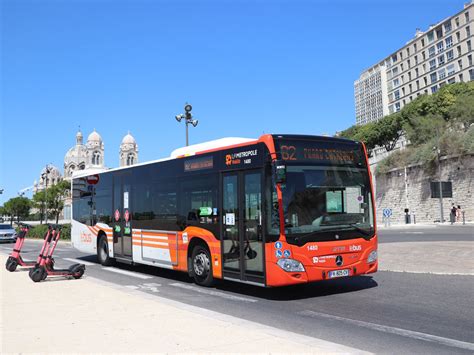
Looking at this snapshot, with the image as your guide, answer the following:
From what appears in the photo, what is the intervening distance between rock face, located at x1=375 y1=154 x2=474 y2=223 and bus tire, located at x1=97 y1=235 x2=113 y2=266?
3248 centimetres

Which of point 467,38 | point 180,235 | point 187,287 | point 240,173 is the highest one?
point 467,38

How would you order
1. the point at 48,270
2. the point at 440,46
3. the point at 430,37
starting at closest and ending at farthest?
the point at 48,270
the point at 440,46
the point at 430,37

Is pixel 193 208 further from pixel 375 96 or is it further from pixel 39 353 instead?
pixel 375 96

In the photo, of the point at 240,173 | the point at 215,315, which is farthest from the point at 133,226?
the point at 215,315

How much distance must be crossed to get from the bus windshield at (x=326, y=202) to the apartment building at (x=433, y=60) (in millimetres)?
77850

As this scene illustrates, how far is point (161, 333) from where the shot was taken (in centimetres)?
573

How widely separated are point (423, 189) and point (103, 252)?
34.7m

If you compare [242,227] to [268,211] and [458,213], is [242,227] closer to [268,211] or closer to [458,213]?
[268,211]

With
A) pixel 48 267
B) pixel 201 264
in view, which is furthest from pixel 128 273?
pixel 201 264

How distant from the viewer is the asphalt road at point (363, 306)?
577 cm

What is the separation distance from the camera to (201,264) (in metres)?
10.3

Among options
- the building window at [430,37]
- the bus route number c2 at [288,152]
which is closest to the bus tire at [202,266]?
the bus route number c2 at [288,152]

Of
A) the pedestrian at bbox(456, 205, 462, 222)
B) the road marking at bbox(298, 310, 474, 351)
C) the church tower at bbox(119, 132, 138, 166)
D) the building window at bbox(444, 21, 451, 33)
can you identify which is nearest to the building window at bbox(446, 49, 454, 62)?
the building window at bbox(444, 21, 451, 33)

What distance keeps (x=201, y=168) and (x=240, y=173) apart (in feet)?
4.87
